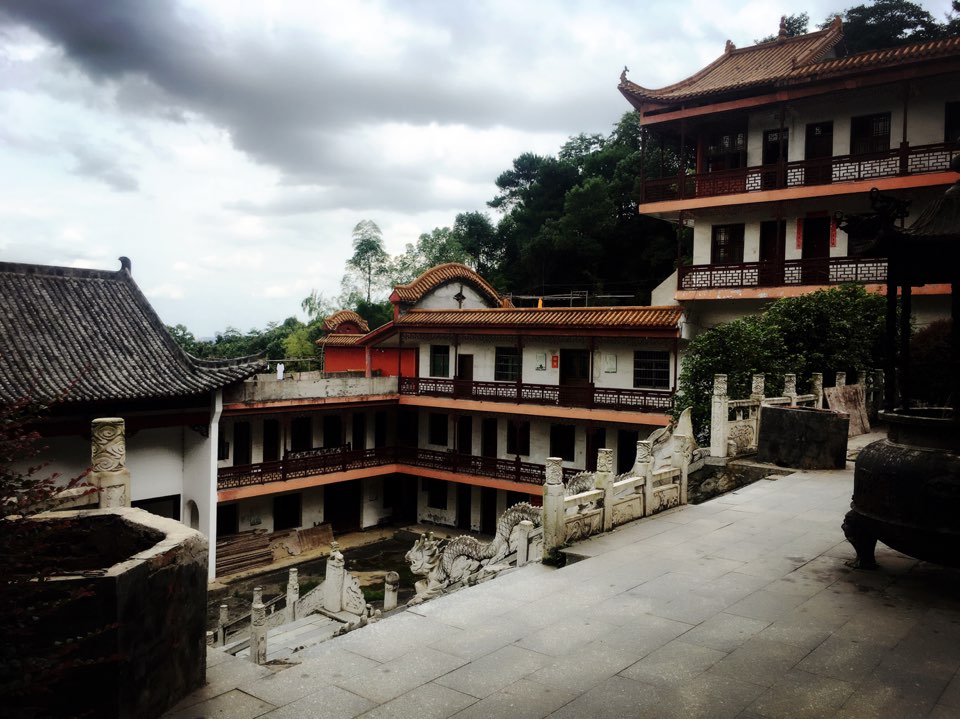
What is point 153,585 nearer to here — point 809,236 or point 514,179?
point 809,236

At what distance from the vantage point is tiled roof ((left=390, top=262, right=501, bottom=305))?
86.7 feet

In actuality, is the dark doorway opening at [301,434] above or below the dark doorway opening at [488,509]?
above

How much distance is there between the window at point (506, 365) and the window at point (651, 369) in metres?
4.36

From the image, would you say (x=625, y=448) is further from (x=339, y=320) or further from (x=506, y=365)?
(x=339, y=320)

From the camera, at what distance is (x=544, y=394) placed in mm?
22875

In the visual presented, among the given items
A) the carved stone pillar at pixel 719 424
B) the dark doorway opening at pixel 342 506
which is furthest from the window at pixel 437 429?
the carved stone pillar at pixel 719 424

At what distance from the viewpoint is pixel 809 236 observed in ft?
69.7

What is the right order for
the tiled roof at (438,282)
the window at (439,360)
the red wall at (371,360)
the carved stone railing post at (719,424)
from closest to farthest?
the carved stone railing post at (719,424) < the window at (439,360) < the tiled roof at (438,282) < the red wall at (371,360)

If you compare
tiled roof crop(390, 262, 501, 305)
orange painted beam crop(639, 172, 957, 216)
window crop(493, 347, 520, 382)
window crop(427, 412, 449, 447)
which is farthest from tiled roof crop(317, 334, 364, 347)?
orange painted beam crop(639, 172, 957, 216)

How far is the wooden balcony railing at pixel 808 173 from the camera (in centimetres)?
1883

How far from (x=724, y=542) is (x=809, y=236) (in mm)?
15785

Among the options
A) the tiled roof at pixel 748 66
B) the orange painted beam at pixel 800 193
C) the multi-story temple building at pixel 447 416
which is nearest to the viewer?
the orange painted beam at pixel 800 193

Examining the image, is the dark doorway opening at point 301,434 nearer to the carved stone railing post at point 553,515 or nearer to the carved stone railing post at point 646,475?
the carved stone railing post at point 646,475

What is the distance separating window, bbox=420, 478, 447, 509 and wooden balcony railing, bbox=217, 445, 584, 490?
1.42 m
